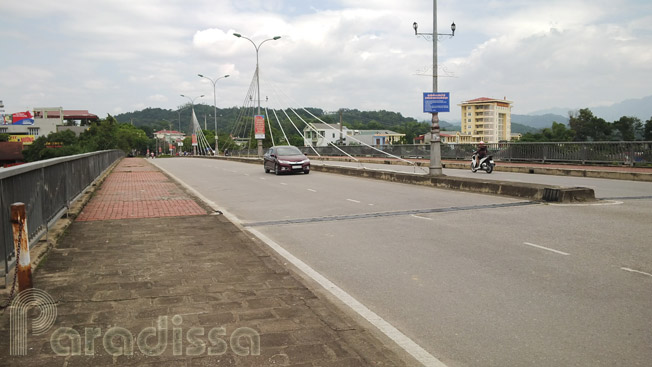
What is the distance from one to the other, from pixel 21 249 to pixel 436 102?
14605 millimetres

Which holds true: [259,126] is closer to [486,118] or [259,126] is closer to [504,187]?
[504,187]

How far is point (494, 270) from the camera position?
5719mm

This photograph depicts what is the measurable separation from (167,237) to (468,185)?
32.3ft

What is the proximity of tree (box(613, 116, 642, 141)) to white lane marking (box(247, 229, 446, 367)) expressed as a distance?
56.9 m

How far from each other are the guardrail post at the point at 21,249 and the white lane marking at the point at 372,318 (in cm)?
285

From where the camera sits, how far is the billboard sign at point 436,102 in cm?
1694

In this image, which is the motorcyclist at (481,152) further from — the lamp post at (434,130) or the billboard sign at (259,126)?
the billboard sign at (259,126)

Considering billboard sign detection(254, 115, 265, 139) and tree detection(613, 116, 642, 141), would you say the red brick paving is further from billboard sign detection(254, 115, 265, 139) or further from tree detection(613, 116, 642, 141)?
tree detection(613, 116, 642, 141)

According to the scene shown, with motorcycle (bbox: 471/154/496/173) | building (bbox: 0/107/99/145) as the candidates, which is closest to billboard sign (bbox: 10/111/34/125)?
building (bbox: 0/107/99/145)

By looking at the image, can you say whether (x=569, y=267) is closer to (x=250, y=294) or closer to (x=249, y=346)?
(x=250, y=294)

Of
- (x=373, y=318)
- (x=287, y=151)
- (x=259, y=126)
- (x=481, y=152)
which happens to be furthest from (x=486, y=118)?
(x=373, y=318)

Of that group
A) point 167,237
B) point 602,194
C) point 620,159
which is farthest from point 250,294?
point 620,159

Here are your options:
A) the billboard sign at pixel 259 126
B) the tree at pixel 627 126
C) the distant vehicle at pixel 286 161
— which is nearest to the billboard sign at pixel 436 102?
the distant vehicle at pixel 286 161

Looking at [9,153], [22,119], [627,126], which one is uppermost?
[22,119]
